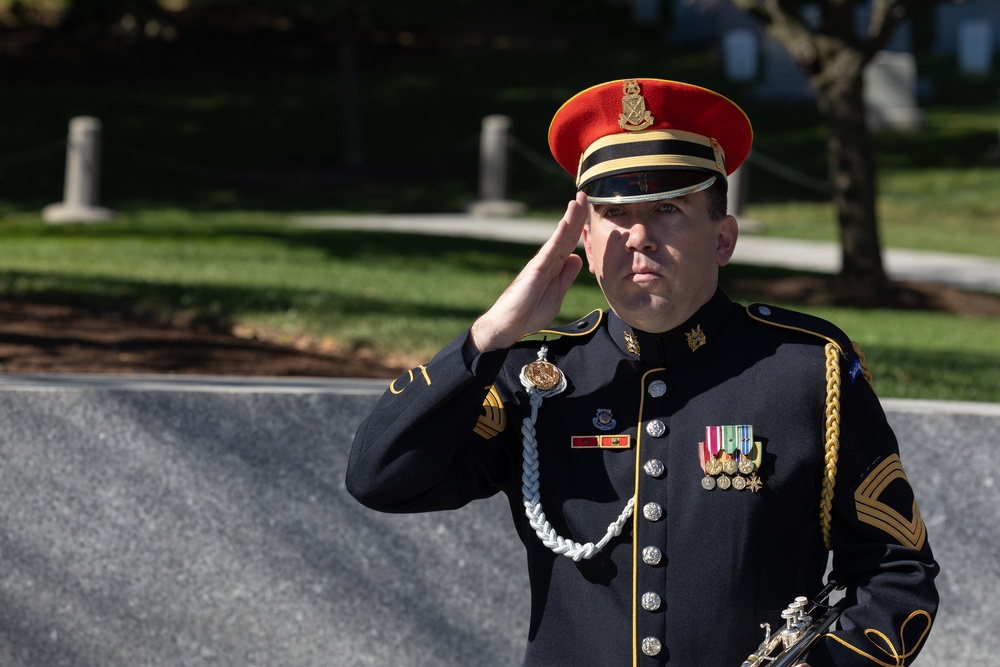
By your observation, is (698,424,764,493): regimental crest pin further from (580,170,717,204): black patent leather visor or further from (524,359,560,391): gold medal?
(580,170,717,204): black patent leather visor

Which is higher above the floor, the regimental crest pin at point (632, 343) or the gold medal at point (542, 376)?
the regimental crest pin at point (632, 343)

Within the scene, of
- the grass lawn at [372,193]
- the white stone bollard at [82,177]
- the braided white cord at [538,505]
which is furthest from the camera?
the white stone bollard at [82,177]

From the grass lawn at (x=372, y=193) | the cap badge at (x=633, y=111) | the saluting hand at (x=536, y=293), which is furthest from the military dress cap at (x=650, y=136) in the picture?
the grass lawn at (x=372, y=193)

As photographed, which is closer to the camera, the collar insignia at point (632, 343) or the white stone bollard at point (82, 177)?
the collar insignia at point (632, 343)

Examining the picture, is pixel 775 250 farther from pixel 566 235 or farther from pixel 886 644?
pixel 566 235

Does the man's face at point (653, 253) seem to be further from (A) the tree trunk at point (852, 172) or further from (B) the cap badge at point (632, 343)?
(A) the tree trunk at point (852, 172)

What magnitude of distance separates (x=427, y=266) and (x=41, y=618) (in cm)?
665

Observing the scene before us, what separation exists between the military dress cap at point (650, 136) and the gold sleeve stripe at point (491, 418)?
0.42m

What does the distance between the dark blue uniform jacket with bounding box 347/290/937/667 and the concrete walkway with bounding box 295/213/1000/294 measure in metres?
10.4

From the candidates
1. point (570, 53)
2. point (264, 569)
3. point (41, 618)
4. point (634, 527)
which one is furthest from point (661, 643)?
point (570, 53)

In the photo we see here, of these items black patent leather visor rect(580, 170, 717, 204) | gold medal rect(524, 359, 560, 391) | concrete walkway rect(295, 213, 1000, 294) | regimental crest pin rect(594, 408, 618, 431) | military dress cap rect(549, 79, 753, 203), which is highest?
military dress cap rect(549, 79, 753, 203)

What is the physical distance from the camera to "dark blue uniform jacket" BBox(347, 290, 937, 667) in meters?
2.32

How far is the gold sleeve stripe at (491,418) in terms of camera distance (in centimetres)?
250

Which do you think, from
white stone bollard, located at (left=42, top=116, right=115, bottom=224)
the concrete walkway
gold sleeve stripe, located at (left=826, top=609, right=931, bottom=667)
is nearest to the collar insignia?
gold sleeve stripe, located at (left=826, top=609, right=931, bottom=667)
